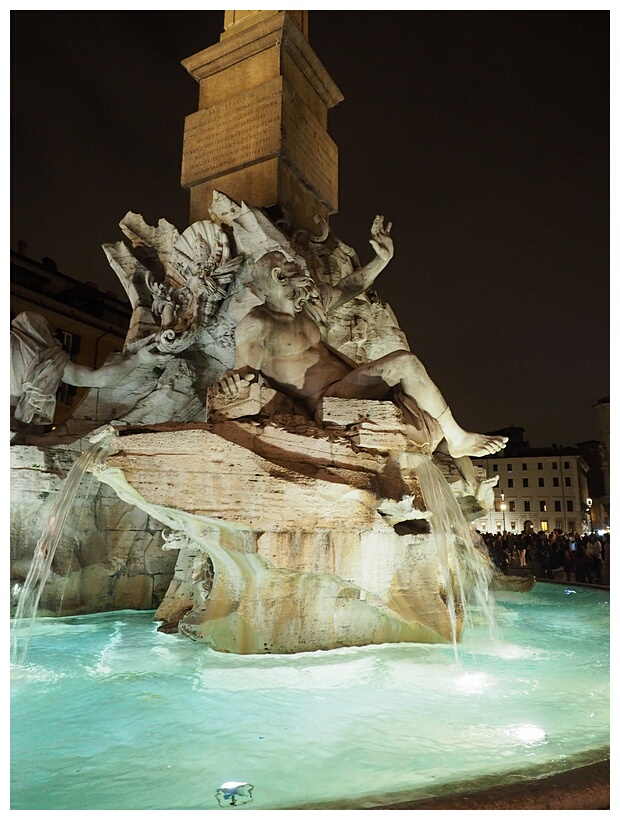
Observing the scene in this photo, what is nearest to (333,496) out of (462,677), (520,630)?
(462,677)

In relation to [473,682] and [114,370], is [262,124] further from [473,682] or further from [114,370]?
[473,682]

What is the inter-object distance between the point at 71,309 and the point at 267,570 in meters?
24.6

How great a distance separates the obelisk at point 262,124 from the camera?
847 centimetres

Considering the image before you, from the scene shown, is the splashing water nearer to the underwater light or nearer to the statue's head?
the statue's head

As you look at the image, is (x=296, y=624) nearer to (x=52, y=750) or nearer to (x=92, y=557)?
(x=52, y=750)

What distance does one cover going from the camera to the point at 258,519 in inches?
Result: 181

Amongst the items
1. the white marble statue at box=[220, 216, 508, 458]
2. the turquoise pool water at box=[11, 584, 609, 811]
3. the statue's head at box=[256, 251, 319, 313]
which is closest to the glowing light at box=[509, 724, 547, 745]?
the turquoise pool water at box=[11, 584, 609, 811]

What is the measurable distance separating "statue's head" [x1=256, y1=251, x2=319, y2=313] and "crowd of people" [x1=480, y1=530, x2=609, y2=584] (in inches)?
316

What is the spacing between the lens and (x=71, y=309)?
26.9 metres

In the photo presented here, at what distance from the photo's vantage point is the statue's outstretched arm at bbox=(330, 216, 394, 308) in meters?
7.50

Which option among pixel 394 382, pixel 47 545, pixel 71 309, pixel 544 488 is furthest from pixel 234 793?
pixel 544 488

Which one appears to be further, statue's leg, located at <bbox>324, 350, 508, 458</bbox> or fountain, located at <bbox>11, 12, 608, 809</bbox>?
statue's leg, located at <bbox>324, 350, 508, 458</bbox>

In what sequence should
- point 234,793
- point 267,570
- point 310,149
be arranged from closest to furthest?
point 234,793 → point 267,570 → point 310,149

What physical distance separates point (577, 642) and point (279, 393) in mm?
3348
